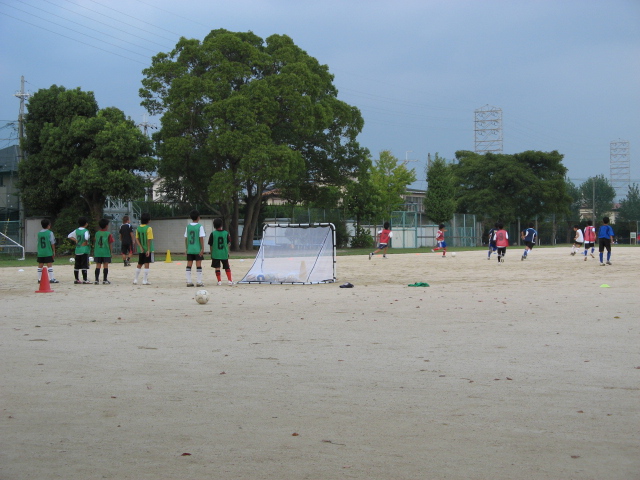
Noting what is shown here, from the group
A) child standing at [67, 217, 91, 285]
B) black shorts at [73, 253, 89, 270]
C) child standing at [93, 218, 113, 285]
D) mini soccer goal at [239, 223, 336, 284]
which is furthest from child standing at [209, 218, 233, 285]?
black shorts at [73, 253, 89, 270]

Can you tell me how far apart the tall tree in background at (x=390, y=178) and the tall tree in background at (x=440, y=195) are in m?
4.51

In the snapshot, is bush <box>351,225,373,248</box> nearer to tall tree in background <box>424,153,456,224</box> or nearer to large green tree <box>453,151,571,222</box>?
tall tree in background <box>424,153,456,224</box>

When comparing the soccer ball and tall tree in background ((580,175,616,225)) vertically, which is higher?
tall tree in background ((580,175,616,225))

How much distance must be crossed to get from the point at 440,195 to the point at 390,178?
749 cm

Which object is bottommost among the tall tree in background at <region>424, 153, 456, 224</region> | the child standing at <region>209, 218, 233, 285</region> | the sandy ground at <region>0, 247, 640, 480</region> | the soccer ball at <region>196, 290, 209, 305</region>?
the sandy ground at <region>0, 247, 640, 480</region>

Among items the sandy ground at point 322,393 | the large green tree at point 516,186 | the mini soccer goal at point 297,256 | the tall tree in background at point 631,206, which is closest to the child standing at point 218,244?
the mini soccer goal at point 297,256

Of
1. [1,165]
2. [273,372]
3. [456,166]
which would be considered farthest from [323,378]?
[456,166]

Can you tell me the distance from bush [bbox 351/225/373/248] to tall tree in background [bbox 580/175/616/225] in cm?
7009

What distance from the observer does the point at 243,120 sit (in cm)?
4025

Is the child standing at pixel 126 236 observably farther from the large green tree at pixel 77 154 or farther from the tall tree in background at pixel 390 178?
the tall tree in background at pixel 390 178

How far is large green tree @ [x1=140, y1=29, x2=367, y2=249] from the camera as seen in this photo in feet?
132

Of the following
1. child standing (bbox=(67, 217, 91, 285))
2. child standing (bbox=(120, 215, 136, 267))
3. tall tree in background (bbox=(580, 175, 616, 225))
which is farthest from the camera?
tall tree in background (bbox=(580, 175, 616, 225))

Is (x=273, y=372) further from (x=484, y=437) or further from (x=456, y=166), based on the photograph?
(x=456, y=166)

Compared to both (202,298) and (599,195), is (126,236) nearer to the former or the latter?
(202,298)
